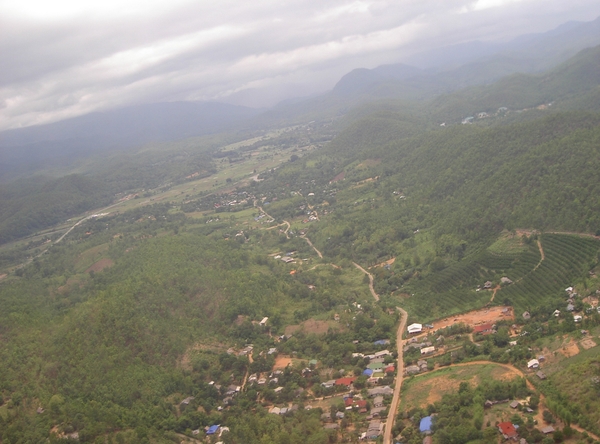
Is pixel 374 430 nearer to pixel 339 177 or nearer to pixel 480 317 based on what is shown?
pixel 480 317

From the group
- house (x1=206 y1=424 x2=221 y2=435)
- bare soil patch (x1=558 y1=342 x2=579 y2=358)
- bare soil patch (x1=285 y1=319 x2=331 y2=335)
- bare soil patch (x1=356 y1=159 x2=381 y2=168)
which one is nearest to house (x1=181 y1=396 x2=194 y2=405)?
house (x1=206 y1=424 x2=221 y2=435)

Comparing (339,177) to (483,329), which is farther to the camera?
(339,177)

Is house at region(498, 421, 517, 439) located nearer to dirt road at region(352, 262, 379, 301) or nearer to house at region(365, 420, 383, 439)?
house at region(365, 420, 383, 439)

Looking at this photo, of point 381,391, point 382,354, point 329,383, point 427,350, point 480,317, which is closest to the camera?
point 381,391

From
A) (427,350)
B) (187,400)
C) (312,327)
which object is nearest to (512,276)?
(427,350)

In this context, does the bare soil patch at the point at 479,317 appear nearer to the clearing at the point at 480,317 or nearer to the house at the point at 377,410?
the clearing at the point at 480,317

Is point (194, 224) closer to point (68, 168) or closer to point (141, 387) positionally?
point (141, 387)
